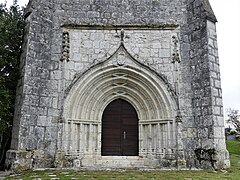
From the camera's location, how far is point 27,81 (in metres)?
6.16

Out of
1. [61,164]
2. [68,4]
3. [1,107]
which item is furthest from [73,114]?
[68,4]

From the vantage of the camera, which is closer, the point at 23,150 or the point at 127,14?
the point at 23,150

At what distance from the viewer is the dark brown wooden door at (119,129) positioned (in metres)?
6.88

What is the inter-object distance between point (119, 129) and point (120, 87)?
1.24 meters

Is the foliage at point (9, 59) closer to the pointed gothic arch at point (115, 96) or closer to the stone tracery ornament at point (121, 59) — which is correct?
the pointed gothic arch at point (115, 96)

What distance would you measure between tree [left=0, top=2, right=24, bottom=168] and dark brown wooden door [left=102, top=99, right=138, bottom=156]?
2.63 metres

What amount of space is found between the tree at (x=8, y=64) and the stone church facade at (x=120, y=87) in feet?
1.10

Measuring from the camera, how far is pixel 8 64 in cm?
661

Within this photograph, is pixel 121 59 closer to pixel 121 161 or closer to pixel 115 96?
pixel 115 96

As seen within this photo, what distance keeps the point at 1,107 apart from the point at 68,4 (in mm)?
3536

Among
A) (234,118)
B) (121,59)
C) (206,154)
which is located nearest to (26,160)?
(121,59)

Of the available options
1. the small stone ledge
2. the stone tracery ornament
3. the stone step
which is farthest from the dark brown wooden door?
the small stone ledge

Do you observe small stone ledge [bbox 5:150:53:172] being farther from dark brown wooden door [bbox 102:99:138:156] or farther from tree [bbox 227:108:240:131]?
tree [bbox 227:108:240:131]

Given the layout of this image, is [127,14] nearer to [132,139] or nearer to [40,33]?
[40,33]
